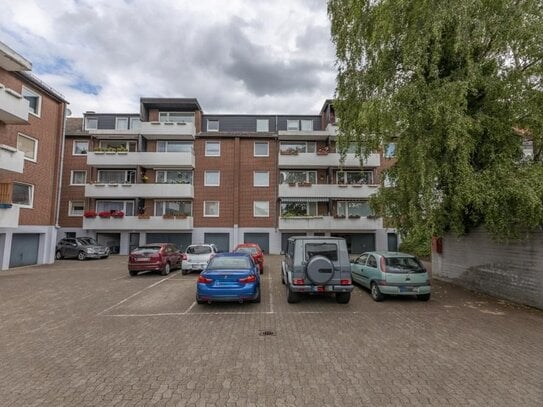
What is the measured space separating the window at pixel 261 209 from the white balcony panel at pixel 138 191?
5.88m

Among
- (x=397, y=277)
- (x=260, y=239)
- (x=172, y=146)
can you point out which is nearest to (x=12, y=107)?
(x=172, y=146)

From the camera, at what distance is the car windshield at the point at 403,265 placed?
32.7ft

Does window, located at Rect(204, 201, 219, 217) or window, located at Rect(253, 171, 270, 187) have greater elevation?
window, located at Rect(253, 171, 270, 187)

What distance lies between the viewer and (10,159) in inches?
633

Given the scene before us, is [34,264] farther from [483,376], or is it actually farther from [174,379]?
[483,376]

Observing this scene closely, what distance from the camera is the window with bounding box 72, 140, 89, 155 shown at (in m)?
28.6

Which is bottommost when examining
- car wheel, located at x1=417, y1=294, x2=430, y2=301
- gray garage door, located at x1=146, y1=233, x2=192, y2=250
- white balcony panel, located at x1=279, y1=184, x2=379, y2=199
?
Answer: car wheel, located at x1=417, y1=294, x2=430, y2=301

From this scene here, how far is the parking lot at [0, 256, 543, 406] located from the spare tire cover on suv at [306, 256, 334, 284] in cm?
90

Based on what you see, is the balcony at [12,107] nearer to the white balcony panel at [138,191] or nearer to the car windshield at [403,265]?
the white balcony panel at [138,191]

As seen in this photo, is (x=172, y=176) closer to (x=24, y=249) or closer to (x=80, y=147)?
(x=80, y=147)

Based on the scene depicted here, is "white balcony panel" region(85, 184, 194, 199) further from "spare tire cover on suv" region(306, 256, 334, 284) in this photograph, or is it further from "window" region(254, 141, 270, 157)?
"spare tire cover on suv" region(306, 256, 334, 284)

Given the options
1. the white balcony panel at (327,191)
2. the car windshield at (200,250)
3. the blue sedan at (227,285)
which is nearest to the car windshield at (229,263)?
the blue sedan at (227,285)

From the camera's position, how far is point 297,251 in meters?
9.63

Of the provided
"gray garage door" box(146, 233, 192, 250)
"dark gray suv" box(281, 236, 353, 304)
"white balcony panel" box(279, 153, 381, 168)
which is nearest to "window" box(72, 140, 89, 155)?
"gray garage door" box(146, 233, 192, 250)
